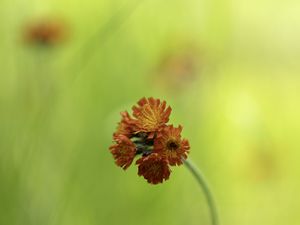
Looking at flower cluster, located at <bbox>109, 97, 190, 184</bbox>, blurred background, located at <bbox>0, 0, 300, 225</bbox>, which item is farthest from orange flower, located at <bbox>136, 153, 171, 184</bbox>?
blurred background, located at <bbox>0, 0, 300, 225</bbox>

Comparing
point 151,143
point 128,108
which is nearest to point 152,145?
point 151,143

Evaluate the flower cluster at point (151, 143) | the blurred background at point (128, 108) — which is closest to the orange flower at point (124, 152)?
the flower cluster at point (151, 143)

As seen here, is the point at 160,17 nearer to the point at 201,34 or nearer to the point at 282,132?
the point at 201,34

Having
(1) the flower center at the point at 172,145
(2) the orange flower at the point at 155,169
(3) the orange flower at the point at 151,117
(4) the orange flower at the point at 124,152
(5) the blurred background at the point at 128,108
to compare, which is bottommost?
(2) the orange flower at the point at 155,169

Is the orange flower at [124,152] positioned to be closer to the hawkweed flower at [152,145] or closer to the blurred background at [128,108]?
the hawkweed flower at [152,145]

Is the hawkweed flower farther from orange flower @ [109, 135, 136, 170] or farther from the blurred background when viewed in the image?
the blurred background

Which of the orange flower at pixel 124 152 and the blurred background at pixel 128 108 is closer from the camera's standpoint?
the orange flower at pixel 124 152

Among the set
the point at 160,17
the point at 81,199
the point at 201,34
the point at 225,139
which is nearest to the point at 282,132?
the point at 225,139
